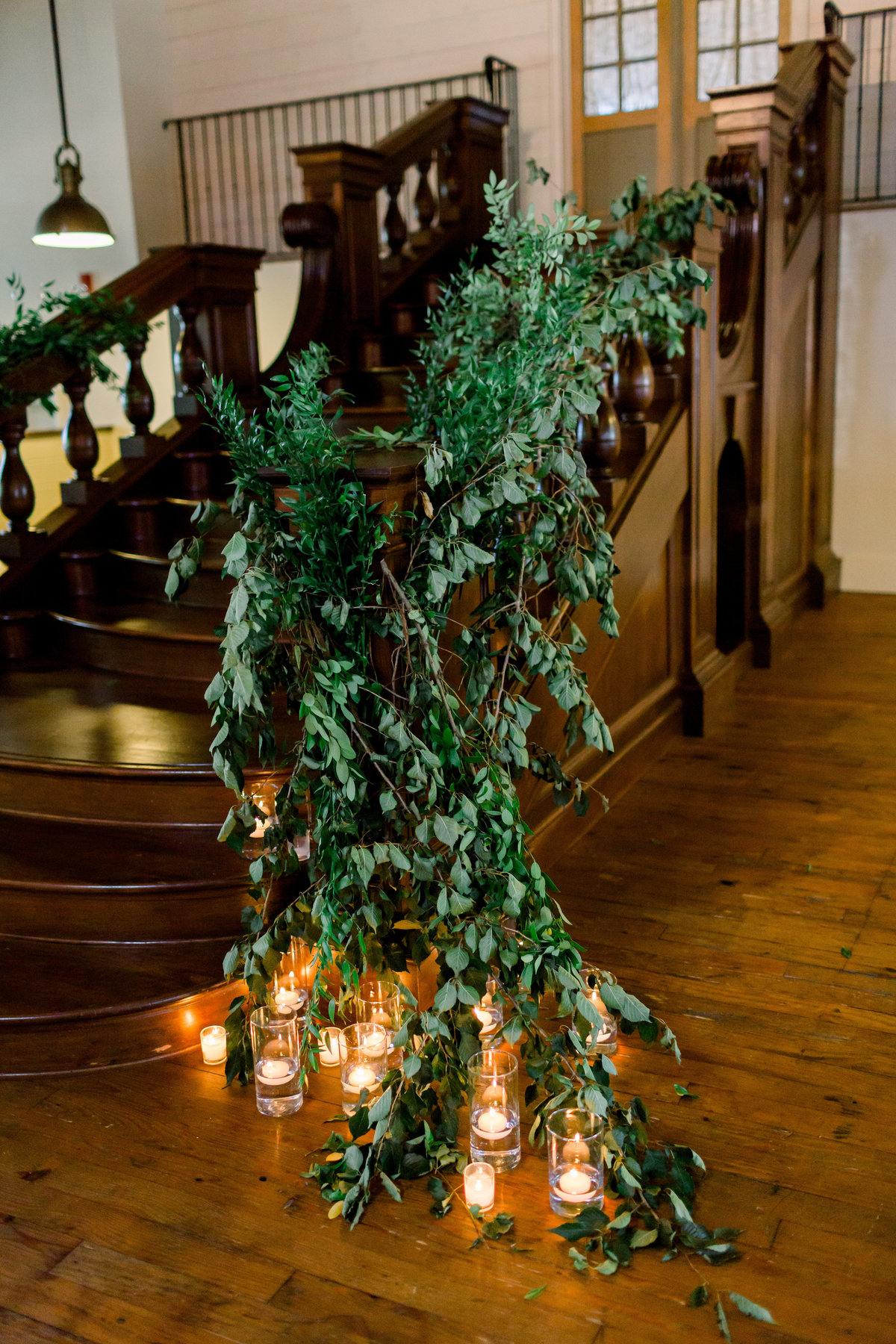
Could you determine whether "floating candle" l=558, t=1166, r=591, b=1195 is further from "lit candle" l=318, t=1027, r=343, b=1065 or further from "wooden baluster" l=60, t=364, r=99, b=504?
"wooden baluster" l=60, t=364, r=99, b=504

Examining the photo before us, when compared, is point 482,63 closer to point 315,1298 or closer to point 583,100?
point 583,100

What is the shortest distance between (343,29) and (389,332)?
10.2 ft

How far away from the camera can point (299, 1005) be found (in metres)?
2.25

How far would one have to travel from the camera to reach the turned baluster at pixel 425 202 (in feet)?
16.7

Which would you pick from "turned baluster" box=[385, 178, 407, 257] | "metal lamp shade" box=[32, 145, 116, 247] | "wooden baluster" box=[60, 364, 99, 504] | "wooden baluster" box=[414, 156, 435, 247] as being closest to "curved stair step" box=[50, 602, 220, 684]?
"wooden baluster" box=[60, 364, 99, 504]

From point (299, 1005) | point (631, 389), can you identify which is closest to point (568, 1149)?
point (299, 1005)

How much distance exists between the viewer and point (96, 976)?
92.5 inches

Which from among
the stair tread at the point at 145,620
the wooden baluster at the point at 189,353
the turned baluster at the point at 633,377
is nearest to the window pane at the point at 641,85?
the wooden baluster at the point at 189,353

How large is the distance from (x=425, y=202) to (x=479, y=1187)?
174 inches

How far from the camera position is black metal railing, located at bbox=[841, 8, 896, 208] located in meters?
5.46

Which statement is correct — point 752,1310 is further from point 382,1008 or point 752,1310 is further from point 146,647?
point 146,647

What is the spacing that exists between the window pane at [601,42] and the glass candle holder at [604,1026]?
5.51 m

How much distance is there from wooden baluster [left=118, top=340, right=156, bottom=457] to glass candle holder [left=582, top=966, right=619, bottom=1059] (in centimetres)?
261

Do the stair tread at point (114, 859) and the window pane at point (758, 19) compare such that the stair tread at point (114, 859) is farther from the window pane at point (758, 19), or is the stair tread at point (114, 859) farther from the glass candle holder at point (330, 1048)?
the window pane at point (758, 19)
